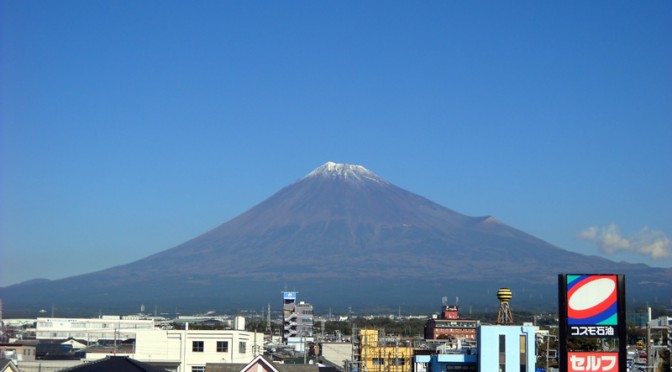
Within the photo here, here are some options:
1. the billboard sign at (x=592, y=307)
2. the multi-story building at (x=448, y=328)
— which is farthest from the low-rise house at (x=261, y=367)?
the multi-story building at (x=448, y=328)

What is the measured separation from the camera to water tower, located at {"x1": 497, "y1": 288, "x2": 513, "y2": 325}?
38531mm

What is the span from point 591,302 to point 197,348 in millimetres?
32609

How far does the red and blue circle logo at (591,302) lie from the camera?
2683cm

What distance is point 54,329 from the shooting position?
117875mm

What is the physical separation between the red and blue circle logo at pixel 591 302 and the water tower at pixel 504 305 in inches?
455

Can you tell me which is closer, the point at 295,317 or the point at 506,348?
the point at 506,348

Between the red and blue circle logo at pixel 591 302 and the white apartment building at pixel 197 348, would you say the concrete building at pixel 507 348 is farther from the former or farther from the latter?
the white apartment building at pixel 197 348

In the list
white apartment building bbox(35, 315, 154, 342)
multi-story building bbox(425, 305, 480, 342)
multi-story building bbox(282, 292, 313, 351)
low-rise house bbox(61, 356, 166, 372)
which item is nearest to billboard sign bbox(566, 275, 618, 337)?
low-rise house bbox(61, 356, 166, 372)

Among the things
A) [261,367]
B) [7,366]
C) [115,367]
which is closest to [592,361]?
[115,367]

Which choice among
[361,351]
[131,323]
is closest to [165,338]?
[361,351]

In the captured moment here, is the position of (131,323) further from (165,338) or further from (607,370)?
(607,370)

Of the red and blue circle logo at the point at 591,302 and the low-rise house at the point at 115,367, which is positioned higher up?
the red and blue circle logo at the point at 591,302

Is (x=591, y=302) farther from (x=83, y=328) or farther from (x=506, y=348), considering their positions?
(x=83, y=328)

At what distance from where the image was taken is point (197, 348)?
5666 cm
